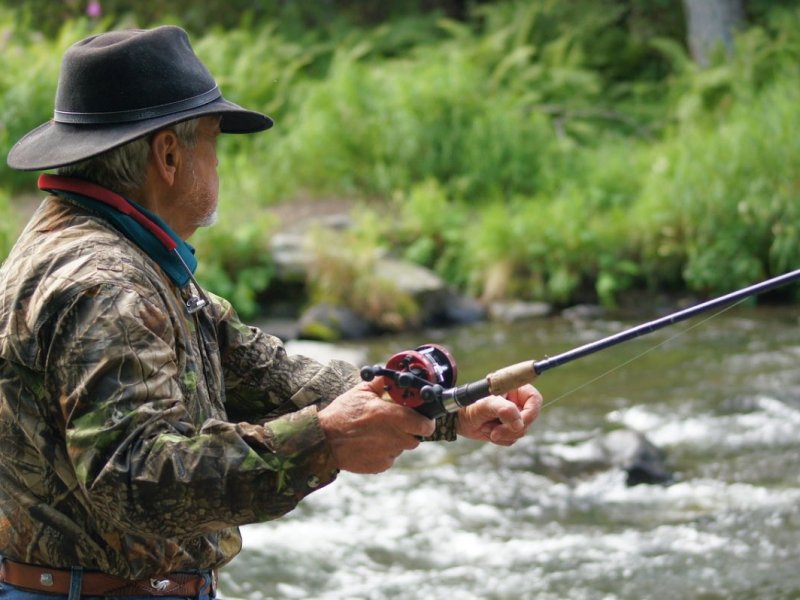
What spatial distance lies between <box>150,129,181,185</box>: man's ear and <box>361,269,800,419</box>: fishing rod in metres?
0.56

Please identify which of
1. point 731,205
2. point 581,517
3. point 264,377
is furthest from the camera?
point 731,205

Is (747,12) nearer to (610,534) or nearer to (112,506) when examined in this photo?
(610,534)

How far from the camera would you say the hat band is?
2.38 metres

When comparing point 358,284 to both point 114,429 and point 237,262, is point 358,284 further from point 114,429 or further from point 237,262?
point 114,429

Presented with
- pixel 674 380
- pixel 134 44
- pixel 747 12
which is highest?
pixel 134 44

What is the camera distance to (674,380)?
928 cm

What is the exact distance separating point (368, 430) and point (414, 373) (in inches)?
5.7

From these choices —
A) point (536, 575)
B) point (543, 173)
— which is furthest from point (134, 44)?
point (543, 173)

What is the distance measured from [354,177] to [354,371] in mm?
11314

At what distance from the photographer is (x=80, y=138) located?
2395 millimetres

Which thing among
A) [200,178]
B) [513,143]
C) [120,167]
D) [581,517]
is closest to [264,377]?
[200,178]

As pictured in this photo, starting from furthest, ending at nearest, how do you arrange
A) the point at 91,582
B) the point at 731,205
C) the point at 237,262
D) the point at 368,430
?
the point at 237,262 → the point at 731,205 → the point at 91,582 → the point at 368,430

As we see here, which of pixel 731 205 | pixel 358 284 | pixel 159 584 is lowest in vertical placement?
pixel 358 284

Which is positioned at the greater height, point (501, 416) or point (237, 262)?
point (501, 416)
